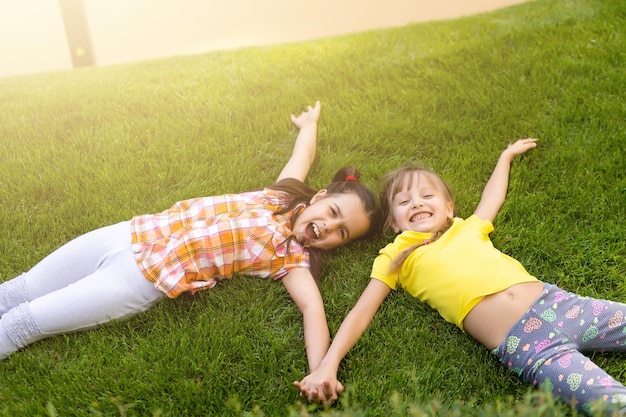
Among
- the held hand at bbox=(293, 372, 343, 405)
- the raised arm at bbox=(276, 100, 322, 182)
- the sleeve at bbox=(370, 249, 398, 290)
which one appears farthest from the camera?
the raised arm at bbox=(276, 100, 322, 182)

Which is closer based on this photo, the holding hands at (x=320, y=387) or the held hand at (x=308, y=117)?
the holding hands at (x=320, y=387)

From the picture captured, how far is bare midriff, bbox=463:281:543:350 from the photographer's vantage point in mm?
2430

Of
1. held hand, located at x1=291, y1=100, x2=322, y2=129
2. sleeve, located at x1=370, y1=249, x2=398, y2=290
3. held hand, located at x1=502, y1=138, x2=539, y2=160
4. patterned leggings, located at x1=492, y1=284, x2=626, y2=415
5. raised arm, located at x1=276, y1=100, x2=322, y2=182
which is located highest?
held hand, located at x1=291, y1=100, x2=322, y2=129

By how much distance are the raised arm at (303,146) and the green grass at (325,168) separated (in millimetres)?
83

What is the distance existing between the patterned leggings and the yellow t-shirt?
6.3 inches

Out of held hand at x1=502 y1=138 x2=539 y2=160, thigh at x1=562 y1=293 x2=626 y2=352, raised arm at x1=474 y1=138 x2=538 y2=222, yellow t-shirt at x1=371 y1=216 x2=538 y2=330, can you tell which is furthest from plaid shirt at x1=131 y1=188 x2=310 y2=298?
held hand at x1=502 y1=138 x2=539 y2=160

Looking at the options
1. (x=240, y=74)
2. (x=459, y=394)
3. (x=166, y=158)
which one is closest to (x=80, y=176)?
(x=166, y=158)

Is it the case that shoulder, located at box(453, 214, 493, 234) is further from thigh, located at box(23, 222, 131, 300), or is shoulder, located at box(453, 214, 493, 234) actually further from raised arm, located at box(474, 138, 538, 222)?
thigh, located at box(23, 222, 131, 300)

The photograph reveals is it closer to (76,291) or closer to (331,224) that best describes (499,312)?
(331,224)

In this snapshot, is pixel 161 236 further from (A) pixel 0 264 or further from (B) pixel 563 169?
(B) pixel 563 169

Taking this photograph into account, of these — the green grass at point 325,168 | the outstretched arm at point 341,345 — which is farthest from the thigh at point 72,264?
the outstretched arm at point 341,345

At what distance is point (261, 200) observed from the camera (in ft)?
9.89

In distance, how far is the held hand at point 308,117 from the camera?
3.84m

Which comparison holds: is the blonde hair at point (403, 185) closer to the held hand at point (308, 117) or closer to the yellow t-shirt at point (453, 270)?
the yellow t-shirt at point (453, 270)
